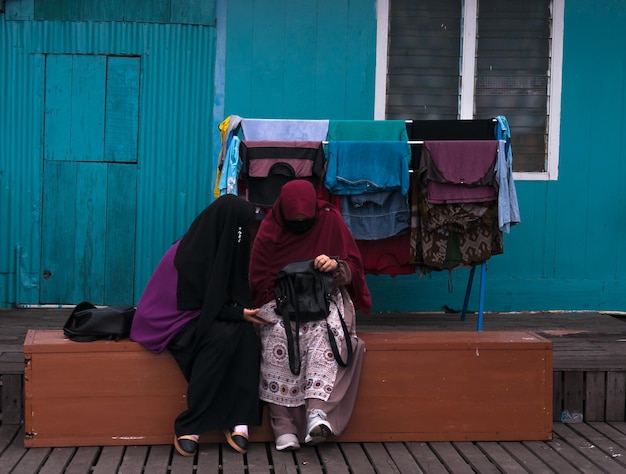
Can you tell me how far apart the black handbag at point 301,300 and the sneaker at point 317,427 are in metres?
0.25

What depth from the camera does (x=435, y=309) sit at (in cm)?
668

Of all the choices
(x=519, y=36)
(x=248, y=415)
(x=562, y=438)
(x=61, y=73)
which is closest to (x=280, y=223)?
(x=248, y=415)

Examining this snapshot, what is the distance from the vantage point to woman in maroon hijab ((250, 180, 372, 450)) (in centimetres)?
420

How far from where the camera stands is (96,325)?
4277mm

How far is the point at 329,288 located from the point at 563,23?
11.6 feet

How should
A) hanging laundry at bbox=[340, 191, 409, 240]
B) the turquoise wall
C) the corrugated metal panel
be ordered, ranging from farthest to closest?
the turquoise wall < the corrugated metal panel < hanging laundry at bbox=[340, 191, 409, 240]

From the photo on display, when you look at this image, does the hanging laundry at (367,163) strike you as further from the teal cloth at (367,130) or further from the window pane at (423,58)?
the window pane at (423,58)

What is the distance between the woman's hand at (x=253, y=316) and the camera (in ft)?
13.9

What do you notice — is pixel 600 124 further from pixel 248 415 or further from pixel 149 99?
pixel 248 415

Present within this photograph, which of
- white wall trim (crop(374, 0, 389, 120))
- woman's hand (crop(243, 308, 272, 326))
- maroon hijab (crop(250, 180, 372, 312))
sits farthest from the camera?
white wall trim (crop(374, 0, 389, 120))

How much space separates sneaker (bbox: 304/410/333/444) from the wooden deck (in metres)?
0.11

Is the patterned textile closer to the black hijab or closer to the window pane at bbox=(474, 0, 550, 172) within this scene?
the black hijab

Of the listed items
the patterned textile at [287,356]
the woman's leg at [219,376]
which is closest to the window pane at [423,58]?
the patterned textile at [287,356]

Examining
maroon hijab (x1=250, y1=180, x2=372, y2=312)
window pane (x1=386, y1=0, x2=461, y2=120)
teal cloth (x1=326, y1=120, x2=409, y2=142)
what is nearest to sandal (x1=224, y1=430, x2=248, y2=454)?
maroon hijab (x1=250, y1=180, x2=372, y2=312)
